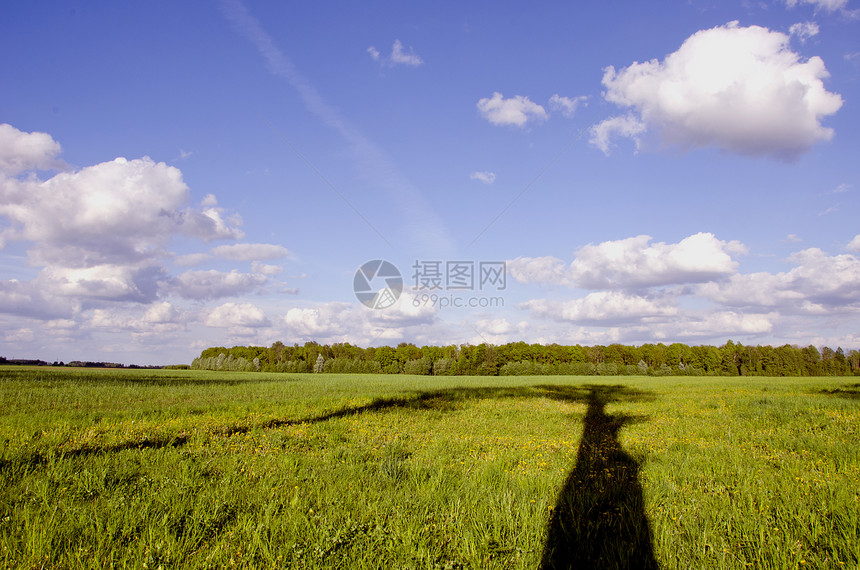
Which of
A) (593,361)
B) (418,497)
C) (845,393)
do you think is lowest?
(593,361)

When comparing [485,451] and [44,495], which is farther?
[485,451]

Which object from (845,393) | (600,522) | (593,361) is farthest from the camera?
(593,361)

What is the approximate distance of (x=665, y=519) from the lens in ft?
15.5

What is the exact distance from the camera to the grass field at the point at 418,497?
403 centimetres

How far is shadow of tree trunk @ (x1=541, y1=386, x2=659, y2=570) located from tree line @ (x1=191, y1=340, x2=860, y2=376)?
90.9m

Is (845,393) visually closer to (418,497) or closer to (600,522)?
(600,522)

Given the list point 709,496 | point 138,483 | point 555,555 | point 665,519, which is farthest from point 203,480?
point 709,496

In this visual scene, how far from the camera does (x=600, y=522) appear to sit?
4.68 meters

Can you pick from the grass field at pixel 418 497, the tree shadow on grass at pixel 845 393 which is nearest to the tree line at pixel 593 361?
the tree shadow on grass at pixel 845 393

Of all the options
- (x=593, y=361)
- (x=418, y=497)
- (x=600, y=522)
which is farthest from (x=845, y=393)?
(x=593, y=361)

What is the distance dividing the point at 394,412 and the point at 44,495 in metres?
10.5

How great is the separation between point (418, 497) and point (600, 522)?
2.21 meters

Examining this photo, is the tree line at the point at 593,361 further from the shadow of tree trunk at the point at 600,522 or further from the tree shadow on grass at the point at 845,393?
the shadow of tree trunk at the point at 600,522

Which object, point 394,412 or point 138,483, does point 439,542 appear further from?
point 394,412
